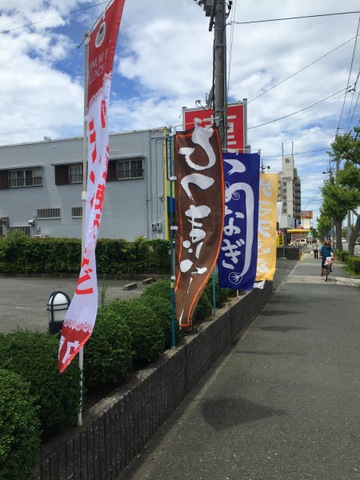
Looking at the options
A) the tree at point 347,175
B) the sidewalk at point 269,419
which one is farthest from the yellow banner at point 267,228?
the tree at point 347,175

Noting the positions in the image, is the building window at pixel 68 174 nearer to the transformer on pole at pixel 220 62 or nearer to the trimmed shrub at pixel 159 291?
the transformer on pole at pixel 220 62

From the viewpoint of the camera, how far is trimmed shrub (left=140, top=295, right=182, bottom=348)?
4757 mm

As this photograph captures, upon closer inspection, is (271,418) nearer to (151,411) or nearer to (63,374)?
(151,411)

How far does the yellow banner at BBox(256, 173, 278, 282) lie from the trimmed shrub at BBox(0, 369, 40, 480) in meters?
7.52

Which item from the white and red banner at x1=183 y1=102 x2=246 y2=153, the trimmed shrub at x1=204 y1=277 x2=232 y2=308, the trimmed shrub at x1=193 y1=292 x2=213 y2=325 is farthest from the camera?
the white and red banner at x1=183 y1=102 x2=246 y2=153

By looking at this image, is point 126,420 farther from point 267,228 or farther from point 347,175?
point 347,175

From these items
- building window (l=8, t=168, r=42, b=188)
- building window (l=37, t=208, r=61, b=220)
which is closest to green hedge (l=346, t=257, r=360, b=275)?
building window (l=37, t=208, r=61, b=220)

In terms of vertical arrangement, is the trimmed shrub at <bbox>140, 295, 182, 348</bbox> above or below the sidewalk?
above

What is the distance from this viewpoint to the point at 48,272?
53.3 ft

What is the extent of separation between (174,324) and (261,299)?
6.81 metres

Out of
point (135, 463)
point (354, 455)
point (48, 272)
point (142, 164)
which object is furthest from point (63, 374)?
point (142, 164)

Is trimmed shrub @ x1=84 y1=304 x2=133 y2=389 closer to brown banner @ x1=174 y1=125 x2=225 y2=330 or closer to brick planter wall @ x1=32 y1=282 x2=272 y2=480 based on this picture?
brick planter wall @ x1=32 y1=282 x2=272 y2=480

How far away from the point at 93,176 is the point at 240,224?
4691 mm

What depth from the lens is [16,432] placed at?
207 centimetres
